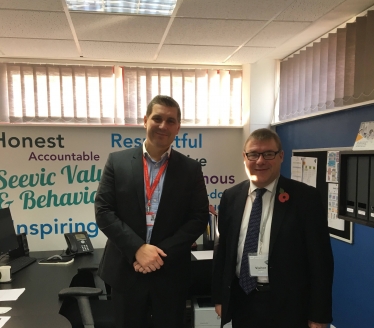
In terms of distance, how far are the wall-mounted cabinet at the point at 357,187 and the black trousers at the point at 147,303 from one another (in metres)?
1.00

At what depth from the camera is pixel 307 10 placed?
79.9 inches

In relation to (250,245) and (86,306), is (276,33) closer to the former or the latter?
(250,245)

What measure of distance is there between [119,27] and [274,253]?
1811 millimetres

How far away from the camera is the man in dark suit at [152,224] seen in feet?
5.29

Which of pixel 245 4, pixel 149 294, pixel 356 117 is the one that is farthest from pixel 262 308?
pixel 245 4

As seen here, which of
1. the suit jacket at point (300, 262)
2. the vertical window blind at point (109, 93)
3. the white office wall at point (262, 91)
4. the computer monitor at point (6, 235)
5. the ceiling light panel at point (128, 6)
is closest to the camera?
the suit jacket at point (300, 262)

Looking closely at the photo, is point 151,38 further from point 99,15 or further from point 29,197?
point 29,197

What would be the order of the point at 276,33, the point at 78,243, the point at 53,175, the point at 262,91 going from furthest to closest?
the point at 262,91 → the point at 53,175 → the point at 78,243 → the point at 276,33

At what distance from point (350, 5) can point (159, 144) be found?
1.55 m

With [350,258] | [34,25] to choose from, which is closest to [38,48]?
[34,25]

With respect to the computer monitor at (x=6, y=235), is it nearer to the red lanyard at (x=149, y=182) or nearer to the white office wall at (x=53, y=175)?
the white office wall at (x=53, y=175)

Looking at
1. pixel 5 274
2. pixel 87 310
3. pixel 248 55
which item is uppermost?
pixel 248 55

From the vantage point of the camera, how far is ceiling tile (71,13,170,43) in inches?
83.8

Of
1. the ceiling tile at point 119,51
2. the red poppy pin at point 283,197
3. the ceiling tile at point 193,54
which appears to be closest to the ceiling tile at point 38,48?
the ceiling tile at point 119,51
